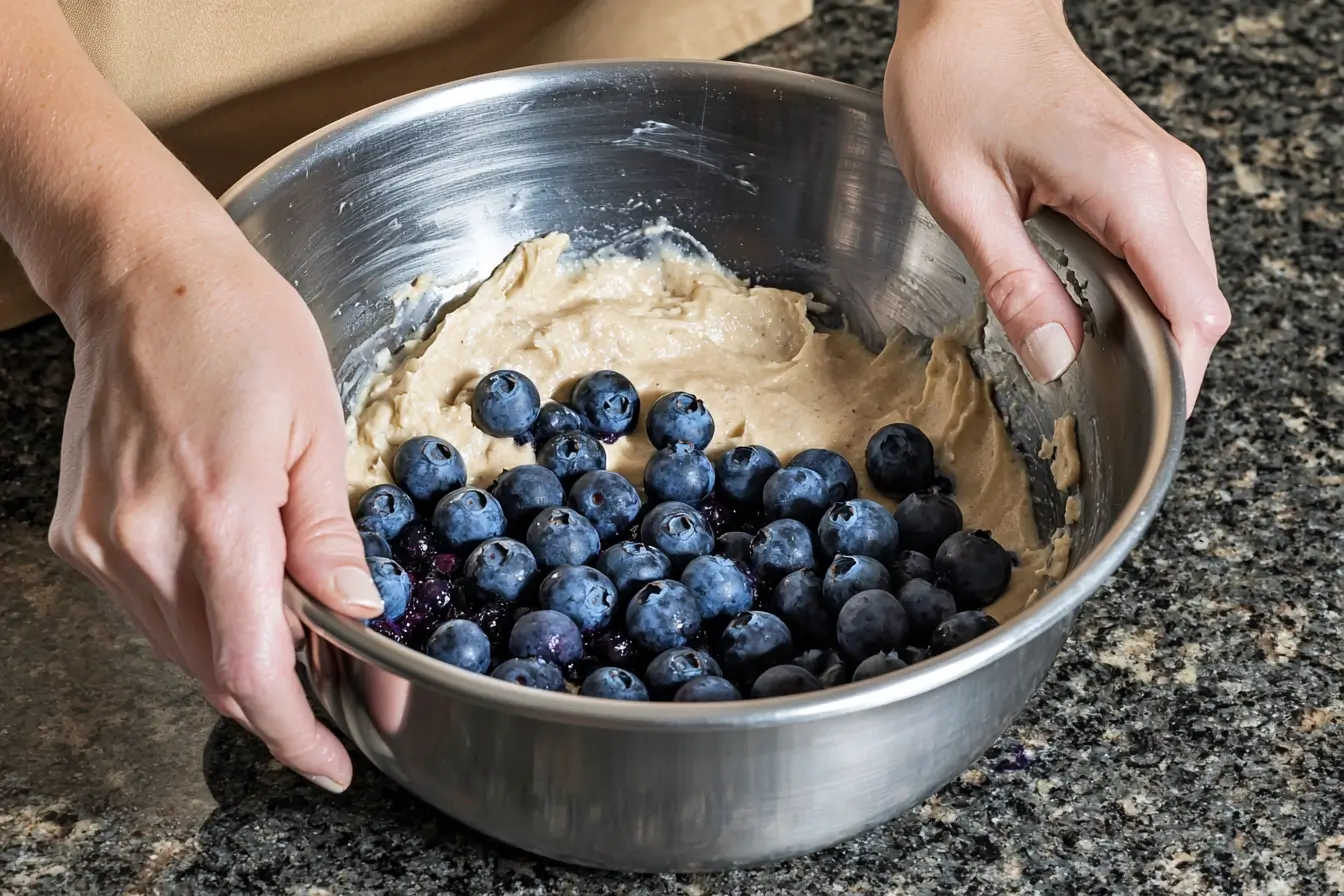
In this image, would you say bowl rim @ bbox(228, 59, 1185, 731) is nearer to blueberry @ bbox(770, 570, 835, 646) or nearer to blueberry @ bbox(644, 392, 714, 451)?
blueberry @ bbox(770, 570, 835, 646)

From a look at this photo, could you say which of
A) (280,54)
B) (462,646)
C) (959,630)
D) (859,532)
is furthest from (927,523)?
(280,54)

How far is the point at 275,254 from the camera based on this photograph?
109cm

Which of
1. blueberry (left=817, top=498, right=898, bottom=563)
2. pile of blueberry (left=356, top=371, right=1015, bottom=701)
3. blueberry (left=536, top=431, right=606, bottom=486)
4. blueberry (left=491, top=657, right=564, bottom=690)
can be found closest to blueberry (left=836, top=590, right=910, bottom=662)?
pile of blueberry (left=356, top=371, right=1015, bottom=701)

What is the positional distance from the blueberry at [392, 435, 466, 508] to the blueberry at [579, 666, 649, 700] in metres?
0.27

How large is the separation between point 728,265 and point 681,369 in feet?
0.38

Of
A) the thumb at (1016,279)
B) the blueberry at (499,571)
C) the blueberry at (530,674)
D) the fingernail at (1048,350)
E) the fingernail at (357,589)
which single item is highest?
the fingernail at (357,589)

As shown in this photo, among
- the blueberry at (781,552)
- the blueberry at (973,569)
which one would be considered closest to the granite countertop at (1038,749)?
the blueberry at (973,569)

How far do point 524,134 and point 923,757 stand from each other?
0.68m

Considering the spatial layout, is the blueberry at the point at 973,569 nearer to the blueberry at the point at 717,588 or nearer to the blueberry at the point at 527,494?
the blueberry at the point at 717,588

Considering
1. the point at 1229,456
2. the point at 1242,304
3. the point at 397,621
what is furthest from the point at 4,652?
the point at 1242,304

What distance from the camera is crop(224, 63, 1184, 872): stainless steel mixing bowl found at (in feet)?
2.37

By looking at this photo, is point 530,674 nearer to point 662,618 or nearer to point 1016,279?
point 662,618

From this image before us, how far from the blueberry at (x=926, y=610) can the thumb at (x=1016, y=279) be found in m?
0.18

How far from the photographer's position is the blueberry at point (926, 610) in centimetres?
99
